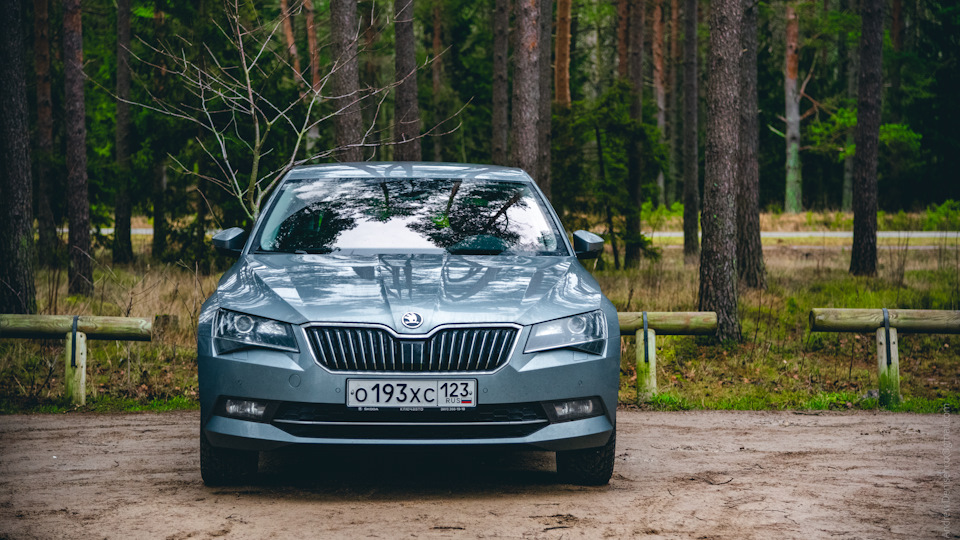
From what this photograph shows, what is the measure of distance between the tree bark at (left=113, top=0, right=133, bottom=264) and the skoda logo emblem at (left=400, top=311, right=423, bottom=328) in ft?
64.1

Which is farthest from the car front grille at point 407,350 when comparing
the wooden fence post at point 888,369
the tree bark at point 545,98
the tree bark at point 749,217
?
the tree bark at point 545,98

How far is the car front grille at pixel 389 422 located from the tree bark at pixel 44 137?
19.4 metres

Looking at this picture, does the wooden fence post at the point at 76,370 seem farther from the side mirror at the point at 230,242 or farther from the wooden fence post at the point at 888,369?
the wooden fence post at the point at 888,369

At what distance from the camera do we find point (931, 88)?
43.5m

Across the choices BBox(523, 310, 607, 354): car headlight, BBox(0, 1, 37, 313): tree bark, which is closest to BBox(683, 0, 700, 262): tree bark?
BBox(0, 1, 37, 313): tree bark

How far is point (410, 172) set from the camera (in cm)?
700

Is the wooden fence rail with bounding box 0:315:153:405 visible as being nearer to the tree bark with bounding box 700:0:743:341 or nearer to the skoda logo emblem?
the skoda logo emblem

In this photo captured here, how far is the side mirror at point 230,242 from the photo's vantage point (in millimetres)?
6391

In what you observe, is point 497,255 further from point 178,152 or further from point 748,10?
point 178,152

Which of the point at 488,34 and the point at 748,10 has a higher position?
the point at 488,34

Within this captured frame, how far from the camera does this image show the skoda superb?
198 inches

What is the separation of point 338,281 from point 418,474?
55.2 inches

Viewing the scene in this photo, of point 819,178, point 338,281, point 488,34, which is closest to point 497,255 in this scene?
point 338,281

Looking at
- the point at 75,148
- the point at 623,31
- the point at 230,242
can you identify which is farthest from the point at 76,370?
the point at 623,31
